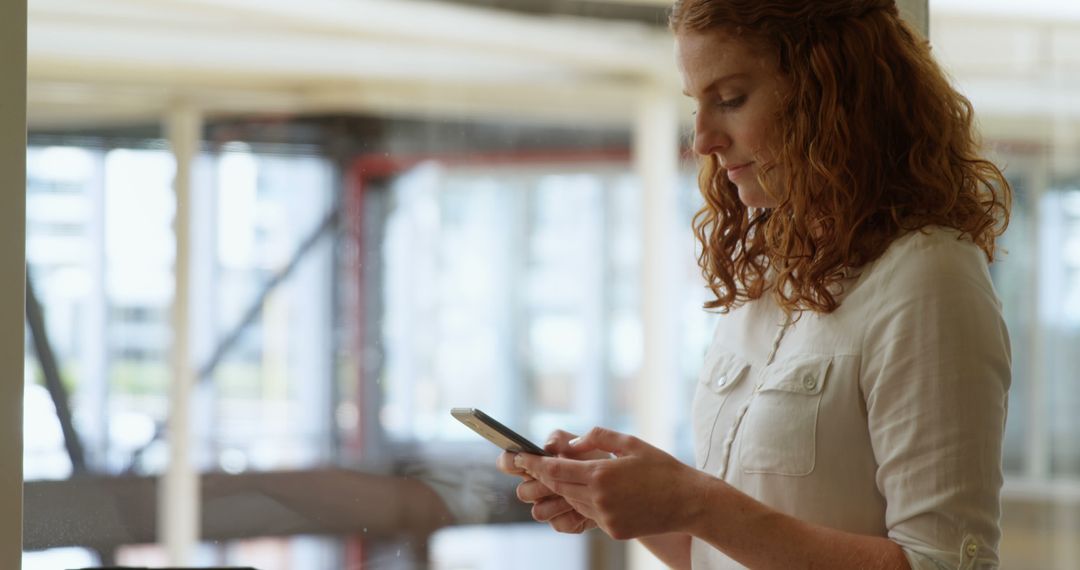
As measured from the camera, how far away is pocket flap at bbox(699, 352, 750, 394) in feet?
3.64

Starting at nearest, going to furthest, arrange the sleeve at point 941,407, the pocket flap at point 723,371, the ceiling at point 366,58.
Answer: the sleeve at point 941,407
the pocket flap at point 723,371
the ceiling at point 366,58

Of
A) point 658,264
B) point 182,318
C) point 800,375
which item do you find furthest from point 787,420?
point 182,318

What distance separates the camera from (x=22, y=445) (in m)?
1.05

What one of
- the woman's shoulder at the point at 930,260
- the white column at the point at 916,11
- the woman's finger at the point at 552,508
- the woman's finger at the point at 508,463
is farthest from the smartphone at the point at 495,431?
the white column at the point at 916,11

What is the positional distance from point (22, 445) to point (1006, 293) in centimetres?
422

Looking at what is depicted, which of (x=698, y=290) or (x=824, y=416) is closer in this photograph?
(x=824, y=416)

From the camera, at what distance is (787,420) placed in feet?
3.28

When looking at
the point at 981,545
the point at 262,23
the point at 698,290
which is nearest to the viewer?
the point at 981,545

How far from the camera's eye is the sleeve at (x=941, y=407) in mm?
898

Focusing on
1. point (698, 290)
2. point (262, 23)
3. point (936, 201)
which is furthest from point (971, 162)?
point (698, 290)

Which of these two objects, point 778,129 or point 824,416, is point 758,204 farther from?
point 824,416

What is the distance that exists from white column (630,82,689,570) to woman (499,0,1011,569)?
12.0 ft

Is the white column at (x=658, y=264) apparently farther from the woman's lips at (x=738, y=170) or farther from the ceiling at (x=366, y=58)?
the woman's lips at (x=738, y=170)

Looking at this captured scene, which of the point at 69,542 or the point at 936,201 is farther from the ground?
the point at 936,201
